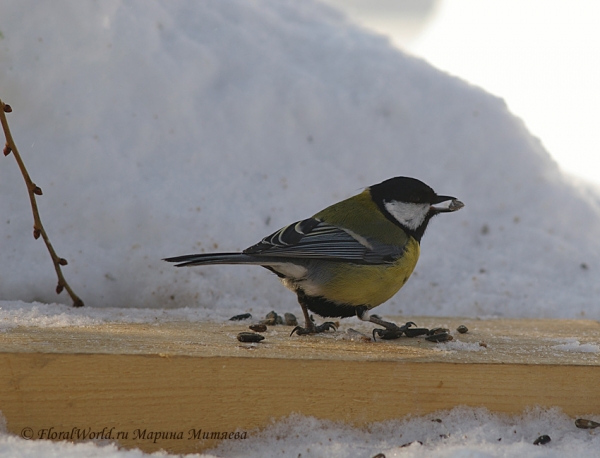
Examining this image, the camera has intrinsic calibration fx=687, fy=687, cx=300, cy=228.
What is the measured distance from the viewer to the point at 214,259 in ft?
7.08

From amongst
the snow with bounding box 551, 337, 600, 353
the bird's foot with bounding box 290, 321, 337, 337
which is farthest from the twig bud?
the snow with bounding box 551, 337, 600, 353

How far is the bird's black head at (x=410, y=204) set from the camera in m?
2.71

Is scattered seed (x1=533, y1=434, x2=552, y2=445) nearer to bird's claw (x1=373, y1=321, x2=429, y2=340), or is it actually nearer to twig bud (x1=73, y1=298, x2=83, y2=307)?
bird's claw (x1=373, y1=321, x2=429, y2=340)

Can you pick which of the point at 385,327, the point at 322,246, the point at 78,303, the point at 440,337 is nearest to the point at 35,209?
the point at 78,303

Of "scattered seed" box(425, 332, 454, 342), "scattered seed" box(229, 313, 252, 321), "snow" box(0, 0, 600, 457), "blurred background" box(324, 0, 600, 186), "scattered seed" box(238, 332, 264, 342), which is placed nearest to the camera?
"scattered seed" box(238, 332, 264, 342)

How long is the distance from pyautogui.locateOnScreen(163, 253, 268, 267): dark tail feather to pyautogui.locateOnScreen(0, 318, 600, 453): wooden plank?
0.24 meters

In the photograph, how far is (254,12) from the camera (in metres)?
4.15

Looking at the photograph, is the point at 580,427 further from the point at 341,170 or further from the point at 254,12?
the point at 254,12

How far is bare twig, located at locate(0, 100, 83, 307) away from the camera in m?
2.44

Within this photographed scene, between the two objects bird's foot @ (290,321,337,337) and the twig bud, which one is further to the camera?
the twig bud

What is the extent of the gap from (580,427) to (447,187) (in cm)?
207

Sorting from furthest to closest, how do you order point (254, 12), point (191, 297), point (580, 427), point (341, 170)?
point (254, 12), point (341, 170), point (191, 297), point (580, 427)

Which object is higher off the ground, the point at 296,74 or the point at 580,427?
the point at 296,74

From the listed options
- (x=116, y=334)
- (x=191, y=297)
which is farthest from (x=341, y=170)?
(x=116, y=334)
